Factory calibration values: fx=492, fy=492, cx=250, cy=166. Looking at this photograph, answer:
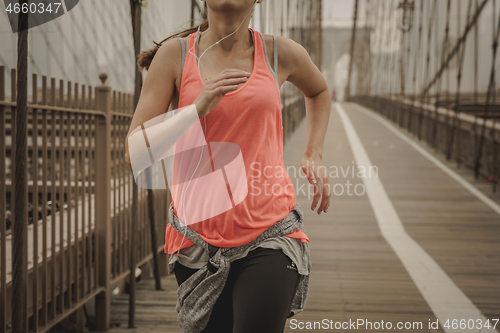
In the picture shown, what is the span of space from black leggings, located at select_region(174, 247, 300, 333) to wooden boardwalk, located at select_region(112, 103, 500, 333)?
65.7 inches

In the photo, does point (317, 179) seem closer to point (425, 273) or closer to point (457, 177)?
point (425, 273)

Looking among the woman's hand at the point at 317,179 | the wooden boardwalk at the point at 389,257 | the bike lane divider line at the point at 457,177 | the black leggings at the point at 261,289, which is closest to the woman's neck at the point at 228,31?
the woman's hand at the point at 317,179

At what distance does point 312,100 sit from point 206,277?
55 centimetres

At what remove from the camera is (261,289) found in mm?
1002

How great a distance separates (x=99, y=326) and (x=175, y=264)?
1879 mm

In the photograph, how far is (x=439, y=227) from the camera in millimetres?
4520

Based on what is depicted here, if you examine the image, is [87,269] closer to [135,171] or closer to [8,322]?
[8,322]

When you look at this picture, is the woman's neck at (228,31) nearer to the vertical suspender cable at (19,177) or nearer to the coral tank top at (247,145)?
the coral tank top at (247,145)

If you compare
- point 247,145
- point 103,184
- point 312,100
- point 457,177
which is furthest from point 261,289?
point 457,177

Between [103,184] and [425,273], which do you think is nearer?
[103,184]

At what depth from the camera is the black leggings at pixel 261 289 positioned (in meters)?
0.99

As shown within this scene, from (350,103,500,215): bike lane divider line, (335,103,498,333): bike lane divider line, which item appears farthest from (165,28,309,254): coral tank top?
(350,103,500,215): bike lane divider line

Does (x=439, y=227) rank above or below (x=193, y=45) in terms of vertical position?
below

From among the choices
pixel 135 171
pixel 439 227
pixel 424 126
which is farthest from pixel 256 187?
pixel 424 126
